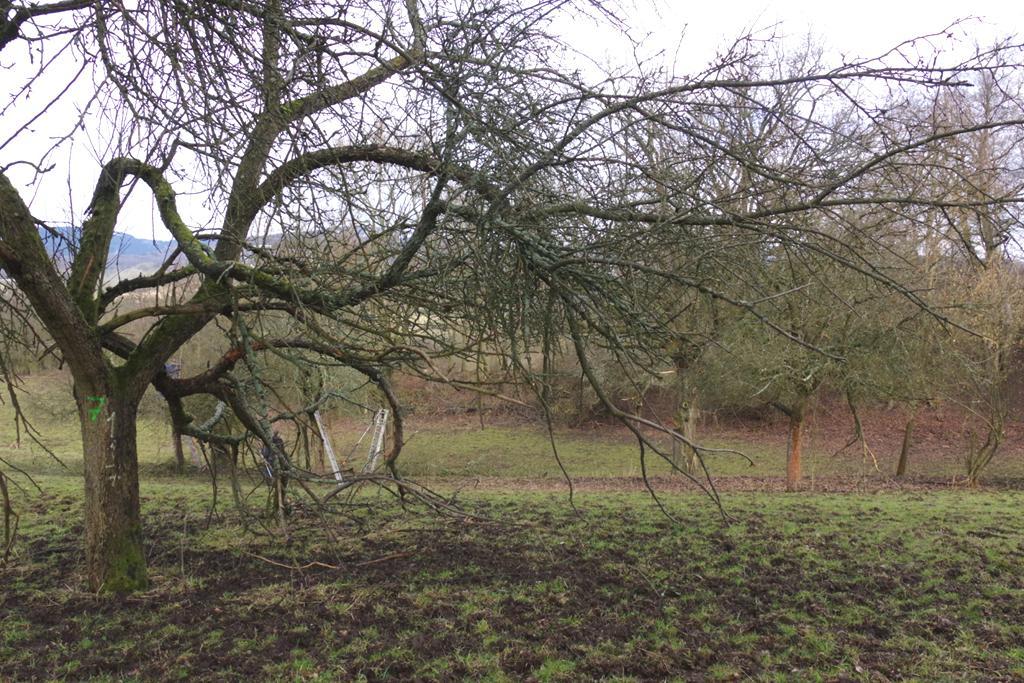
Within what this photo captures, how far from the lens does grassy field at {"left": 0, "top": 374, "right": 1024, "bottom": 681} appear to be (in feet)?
13.1

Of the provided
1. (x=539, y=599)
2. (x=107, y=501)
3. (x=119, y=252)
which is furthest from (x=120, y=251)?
(x=539, y=599)

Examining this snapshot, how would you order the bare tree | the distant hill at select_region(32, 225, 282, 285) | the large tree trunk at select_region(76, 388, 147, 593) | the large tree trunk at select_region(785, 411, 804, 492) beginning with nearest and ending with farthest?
the bare tree, the large tree trunk at select_region(76, 388, 147, 593), the distant hill at select_region(32, 225, 282, 285), the large tree trunk at select_region(785, 411, 804, 492)

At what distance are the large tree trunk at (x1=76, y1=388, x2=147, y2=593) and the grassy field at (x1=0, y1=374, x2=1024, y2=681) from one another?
0.70 ft

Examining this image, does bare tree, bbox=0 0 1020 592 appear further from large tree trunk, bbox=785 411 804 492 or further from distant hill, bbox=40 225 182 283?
large tree trunk, bbox=785 411 804 492

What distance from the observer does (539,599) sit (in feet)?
16.5

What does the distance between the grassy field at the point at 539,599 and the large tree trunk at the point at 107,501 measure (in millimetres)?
214

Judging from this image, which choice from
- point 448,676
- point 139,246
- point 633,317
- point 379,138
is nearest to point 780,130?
point 633,317

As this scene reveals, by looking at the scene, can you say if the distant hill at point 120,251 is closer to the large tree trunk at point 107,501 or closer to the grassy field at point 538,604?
the large tree trunk at point 107,501

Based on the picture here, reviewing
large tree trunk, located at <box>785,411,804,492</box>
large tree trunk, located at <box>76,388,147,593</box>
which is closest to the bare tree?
large tree trunk, located at <box>76,388,147,593</box>

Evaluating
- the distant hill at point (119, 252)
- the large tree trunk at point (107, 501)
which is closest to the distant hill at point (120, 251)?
the distant hill at point (119, 252)

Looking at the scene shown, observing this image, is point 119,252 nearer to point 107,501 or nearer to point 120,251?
point 120,251

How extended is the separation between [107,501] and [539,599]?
2.99 meters

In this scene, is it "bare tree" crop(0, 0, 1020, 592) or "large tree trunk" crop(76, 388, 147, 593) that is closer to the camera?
"bare tree" crop(0, 0, 1020, 592)

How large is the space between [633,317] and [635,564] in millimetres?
2360
